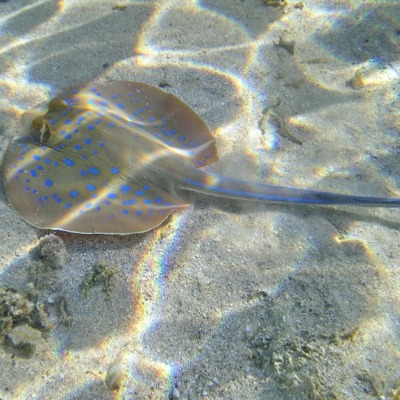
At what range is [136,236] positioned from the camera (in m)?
3.28

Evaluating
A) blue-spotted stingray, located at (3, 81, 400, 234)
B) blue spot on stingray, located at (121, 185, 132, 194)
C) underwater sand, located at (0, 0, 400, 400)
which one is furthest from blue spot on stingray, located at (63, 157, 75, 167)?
underwater sand, located at (0, 0, 400, 400)

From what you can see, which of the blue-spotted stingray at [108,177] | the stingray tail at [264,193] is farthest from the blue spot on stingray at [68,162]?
the stingray tail at [264,193]

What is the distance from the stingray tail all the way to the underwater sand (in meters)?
0.21

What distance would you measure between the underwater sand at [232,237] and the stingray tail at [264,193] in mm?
209

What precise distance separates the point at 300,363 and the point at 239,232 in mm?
1308

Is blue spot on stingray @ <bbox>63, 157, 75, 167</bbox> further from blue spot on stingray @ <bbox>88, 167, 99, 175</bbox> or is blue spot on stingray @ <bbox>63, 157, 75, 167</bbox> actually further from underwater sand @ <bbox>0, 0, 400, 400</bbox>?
underwater sand @ <bbox>0, 0, 400, 400</bbox>

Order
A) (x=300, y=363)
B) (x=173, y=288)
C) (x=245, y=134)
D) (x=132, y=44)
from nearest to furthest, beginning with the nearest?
(x=300, y=363)
(x=173, y=288)
(x=245, y=134)
(x=132, y=44)

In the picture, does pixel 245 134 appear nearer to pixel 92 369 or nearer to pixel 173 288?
pixel 173 288

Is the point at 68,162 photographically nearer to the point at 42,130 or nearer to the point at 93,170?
the point at 93,170

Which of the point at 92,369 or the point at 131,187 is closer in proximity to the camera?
the point at 92,369

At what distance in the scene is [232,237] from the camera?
10.9 ft

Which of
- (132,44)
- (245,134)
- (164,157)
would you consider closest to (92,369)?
(164,157)

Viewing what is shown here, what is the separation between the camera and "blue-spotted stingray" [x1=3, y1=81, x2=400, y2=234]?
313cm

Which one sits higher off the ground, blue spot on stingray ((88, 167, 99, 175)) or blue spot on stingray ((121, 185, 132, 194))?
blue spot on stingray ((88, 167, 99, 175))
